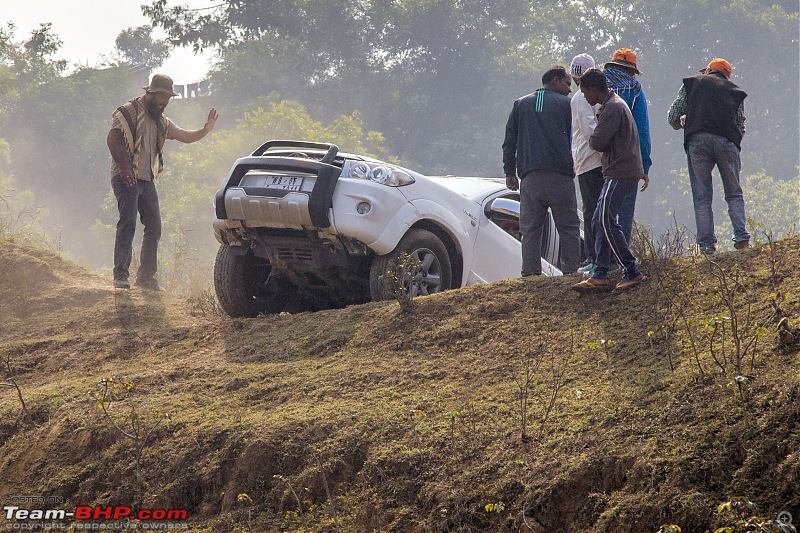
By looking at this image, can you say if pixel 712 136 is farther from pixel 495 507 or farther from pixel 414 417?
pixel 495 507

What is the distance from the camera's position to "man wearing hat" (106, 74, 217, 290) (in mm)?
9102

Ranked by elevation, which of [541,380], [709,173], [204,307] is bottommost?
[541,380]

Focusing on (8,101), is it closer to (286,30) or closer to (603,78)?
(286,30)

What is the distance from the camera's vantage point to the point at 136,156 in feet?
30.2

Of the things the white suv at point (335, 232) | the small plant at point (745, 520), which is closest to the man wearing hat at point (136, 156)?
the white suv at point (335, 232)

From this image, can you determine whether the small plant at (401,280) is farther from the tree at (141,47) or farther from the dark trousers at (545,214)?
the tree at (141,47)

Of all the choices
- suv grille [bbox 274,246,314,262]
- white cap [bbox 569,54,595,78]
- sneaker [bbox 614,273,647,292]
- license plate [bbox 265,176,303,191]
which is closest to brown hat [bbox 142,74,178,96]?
license plate [bbox 265,176,303,191]

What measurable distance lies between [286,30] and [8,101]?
13.3 metres

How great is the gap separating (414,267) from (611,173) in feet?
5.06

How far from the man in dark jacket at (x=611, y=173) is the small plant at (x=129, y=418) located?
8.24 feet

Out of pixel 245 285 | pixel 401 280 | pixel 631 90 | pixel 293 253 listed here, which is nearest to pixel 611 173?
pixel 631 90

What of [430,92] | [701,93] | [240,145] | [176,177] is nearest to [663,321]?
[701,93]

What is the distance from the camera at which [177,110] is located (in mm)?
47406

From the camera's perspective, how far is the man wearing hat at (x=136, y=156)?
29.9 ft
